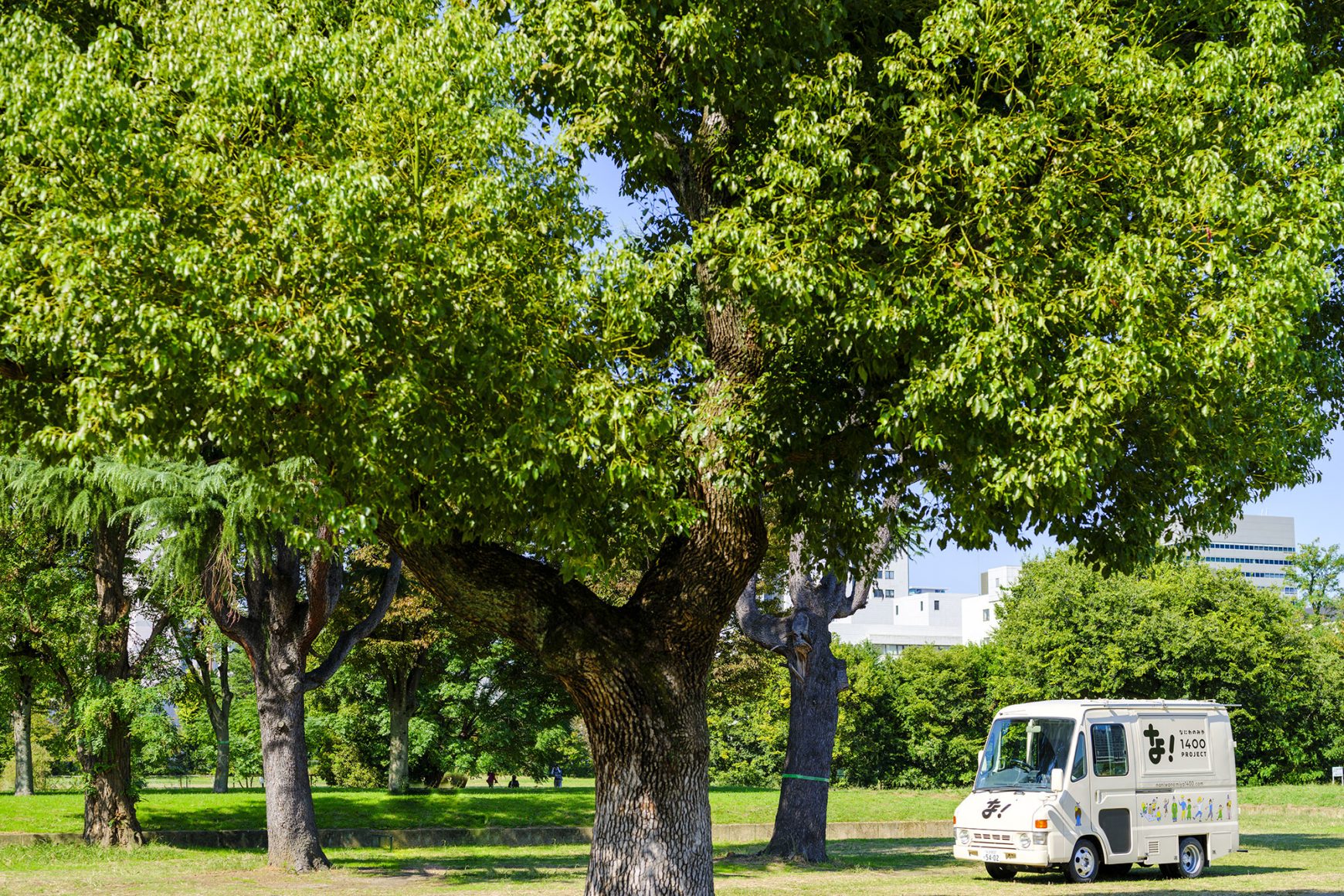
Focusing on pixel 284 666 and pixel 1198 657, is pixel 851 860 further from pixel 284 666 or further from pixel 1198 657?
pixel 1198 657

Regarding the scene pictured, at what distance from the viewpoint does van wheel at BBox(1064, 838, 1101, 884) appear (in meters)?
18.8

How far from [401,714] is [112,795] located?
621 inches

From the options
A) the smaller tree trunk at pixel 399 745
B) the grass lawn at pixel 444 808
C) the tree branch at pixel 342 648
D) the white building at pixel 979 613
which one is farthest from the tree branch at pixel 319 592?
the white building at pixel 979 613

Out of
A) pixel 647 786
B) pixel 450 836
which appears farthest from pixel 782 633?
pixel 450 836

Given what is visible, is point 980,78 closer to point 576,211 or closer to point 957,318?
point 957,318

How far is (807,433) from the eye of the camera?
10.5m

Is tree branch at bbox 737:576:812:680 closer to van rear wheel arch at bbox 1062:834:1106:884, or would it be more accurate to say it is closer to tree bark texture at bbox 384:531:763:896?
van rear wheel arch at bbox 1062:834:1106:884

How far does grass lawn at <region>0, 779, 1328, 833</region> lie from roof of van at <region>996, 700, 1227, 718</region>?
13.8m

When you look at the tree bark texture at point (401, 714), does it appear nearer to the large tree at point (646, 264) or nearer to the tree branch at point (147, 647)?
the tree branch at point (147, 647)

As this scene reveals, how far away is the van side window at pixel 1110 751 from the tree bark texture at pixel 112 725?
17.0 metres

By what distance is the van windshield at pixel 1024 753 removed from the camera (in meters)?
19.5

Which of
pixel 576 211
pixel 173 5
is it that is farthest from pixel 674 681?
pixel 173 5

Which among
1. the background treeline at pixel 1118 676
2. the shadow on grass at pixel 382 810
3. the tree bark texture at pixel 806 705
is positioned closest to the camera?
the tree bark texture at pixel 806 705

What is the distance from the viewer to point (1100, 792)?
755 inches
